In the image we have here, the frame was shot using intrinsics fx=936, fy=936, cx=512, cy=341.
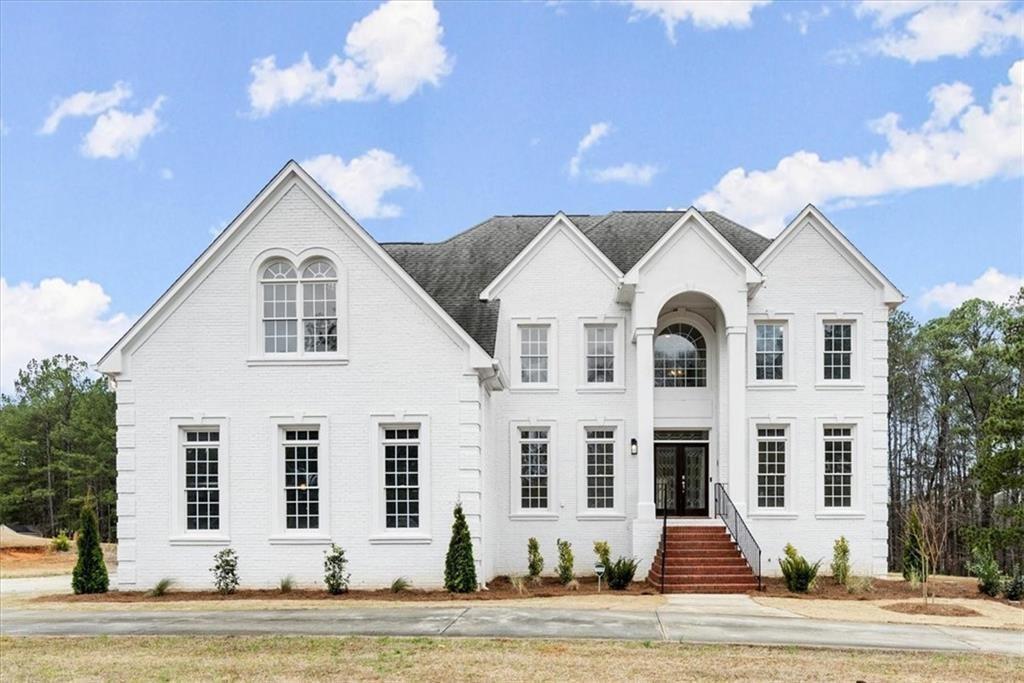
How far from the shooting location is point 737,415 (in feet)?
77.3

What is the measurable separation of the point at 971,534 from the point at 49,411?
54.7m

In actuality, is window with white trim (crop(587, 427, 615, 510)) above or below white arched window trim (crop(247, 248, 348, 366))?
below

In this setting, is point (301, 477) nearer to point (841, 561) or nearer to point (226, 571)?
point (226, 571)

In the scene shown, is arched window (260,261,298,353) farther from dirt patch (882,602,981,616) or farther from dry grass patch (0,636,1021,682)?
dirt patch (882,602,981,616)

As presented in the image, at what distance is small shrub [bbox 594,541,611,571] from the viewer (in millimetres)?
21500

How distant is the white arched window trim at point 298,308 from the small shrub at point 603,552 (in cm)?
758

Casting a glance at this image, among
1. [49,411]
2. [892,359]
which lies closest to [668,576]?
[892,359]

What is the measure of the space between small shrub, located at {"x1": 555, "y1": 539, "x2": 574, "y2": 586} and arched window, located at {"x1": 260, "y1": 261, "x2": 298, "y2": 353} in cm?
807

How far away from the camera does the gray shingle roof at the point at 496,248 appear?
25.6m

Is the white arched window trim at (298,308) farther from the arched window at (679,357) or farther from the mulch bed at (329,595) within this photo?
the arched window at (679,357)

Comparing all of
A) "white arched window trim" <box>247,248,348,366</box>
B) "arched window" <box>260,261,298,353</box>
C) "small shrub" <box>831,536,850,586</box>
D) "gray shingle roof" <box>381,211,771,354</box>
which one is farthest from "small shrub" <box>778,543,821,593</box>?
"arched window" <box>260,261,298,353</box>

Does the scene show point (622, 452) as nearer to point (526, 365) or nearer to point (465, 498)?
point (526, 365)

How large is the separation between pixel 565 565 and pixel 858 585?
21.9 feet

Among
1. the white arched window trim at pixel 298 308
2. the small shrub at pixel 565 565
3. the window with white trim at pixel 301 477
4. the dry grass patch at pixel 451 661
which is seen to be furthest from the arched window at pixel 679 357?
the dry grass patch at pixel 451 661
